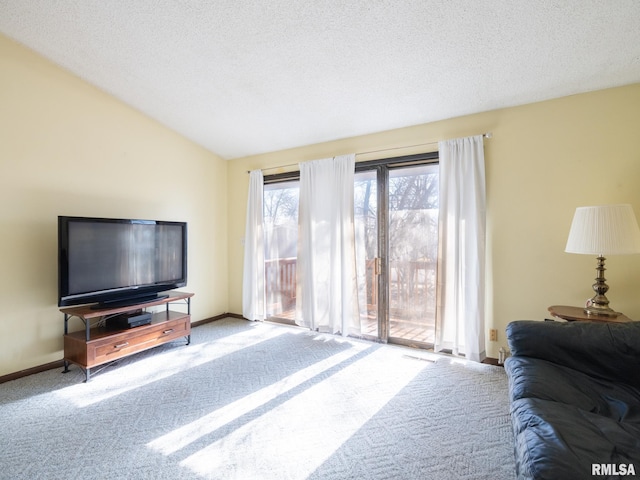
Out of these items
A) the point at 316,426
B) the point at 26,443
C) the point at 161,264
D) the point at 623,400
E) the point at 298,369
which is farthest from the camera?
the point at 161,264

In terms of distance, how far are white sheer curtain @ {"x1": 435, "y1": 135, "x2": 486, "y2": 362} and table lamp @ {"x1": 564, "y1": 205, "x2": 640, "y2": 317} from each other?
0.81 meters

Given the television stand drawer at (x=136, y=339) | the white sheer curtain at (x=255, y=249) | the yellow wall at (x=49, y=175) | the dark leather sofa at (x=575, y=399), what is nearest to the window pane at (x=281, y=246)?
the white sheer curtain at (x=255, y=249)

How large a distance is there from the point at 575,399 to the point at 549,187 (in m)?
Result: 1.95

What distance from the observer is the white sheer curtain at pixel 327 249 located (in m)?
3.63

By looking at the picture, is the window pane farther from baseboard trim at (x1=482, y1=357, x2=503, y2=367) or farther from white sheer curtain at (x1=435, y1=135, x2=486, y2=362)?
baseboard trim at (x1=482, y1=357, x2=503, y2=367)

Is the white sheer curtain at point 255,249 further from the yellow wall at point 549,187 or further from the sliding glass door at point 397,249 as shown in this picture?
the yellow wall at point 549,187

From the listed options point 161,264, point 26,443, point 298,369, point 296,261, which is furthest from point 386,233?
point 26,443

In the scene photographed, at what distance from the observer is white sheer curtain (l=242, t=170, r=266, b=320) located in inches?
171

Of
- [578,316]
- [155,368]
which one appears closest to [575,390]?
[578,316]

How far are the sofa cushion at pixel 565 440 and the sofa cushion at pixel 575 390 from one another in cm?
6

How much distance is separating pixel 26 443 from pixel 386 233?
331 centimetres

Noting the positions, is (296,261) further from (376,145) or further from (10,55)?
(10,55)

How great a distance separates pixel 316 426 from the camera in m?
2.04

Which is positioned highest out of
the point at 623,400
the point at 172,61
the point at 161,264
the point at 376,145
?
the point at 172,61
